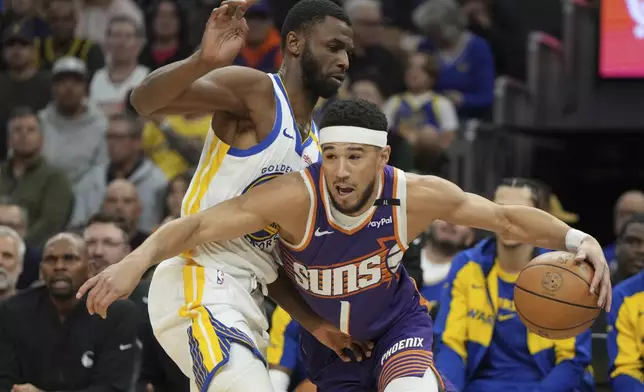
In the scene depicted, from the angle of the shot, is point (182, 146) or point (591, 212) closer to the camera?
point (182, 146)

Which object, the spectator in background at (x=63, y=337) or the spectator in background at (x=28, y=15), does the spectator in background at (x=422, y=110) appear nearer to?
the spectator in background at (x=63, y=337)

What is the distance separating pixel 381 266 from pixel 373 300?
158mm

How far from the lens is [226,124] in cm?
460

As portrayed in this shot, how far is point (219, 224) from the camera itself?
4.36 m

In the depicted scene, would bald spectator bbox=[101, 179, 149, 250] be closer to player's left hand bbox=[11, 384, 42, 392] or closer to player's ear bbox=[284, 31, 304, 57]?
player's left hand bbox=[11, 384, 42, 392]

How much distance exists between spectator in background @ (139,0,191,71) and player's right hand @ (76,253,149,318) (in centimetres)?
647

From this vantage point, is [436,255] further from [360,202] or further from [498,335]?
[360,202]

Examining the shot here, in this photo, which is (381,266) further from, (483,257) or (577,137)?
(577,137)

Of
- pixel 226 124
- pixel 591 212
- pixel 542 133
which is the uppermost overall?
pixel 226 124

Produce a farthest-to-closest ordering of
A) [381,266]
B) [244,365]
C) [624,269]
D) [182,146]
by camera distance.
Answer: [182,146] → [624,269] → [381,266] → [244,365]

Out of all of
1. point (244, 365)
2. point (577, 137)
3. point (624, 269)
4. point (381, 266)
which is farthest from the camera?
point (577, 137)

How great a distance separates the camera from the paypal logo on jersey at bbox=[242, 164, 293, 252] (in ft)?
15.1

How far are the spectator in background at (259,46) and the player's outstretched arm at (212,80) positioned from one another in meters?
5.13

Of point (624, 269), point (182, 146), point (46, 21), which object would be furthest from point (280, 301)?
point (46, 21)
